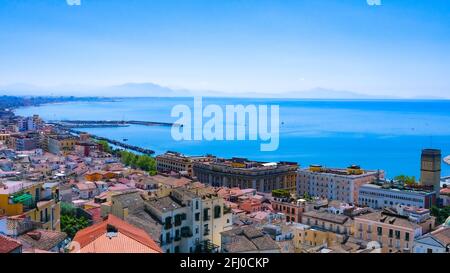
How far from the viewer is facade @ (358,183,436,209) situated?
1214 centimetres

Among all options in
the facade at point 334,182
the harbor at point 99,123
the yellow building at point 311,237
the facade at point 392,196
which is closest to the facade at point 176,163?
the facade at point 334,182

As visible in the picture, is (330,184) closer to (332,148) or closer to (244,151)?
(244,151)

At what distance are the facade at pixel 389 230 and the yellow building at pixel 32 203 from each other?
3.80 metres

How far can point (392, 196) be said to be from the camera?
12.8m

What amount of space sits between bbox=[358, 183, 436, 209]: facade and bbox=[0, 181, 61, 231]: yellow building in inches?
356

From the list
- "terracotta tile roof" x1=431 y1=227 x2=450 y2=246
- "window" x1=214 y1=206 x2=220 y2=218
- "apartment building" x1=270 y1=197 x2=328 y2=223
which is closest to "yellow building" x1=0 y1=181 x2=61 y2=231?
"window" x1=214 y1=206 x2=220 y2=218

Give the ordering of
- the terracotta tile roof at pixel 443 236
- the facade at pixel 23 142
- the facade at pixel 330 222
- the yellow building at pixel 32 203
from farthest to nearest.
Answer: the facade at pixel 23 142, the facade at pixel 330 222, the terracotta tile roof at pixel 443 236, the yellow building at pixel 32 203

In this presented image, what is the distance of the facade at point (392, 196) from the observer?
1214 cm

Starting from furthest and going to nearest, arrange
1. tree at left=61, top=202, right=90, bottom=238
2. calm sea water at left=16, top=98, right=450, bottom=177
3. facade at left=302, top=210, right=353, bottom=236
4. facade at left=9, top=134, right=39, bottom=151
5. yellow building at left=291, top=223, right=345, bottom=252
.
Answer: calm sea water at left=16, top=98, right=450, bottom=177 → facade at left=9, top=134, right=39, bottom=151 → facade at left=302, top=210, right=353, bottom=236 → yellow building at left=291, top=223, right=345, bottom=252 → tree at left=61, top=202, right=90, bottom=238

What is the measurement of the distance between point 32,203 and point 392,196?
32.4 feet

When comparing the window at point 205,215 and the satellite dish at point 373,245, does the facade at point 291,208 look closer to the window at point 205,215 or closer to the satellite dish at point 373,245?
the satellite dish at point 373,245

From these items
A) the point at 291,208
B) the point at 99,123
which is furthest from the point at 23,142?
the point at 99,123

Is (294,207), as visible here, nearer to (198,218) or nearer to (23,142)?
(198,218)

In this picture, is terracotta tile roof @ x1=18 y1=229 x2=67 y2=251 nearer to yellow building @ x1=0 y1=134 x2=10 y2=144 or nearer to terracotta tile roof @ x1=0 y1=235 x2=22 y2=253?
terracotta tile roof @ x1=0 y1=235 x2=22 y2=253
